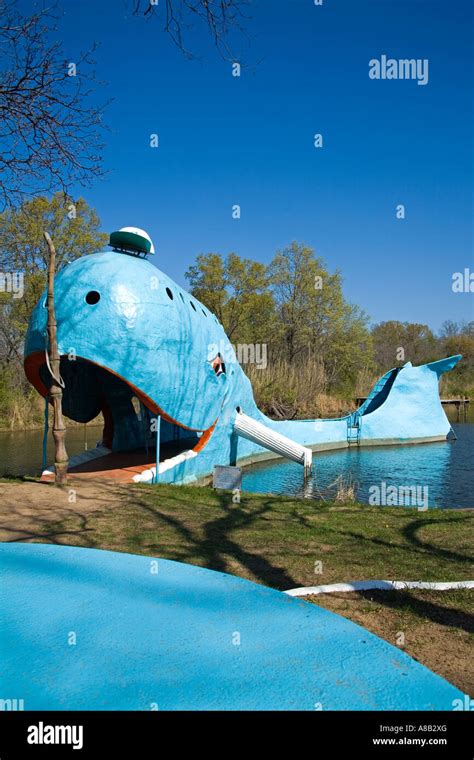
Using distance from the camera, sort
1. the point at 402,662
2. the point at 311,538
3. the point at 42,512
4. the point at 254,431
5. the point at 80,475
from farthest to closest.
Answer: the point at 254,431, the point at 80,475, the point at 42,512, the point at 311,538, the point at 402,662

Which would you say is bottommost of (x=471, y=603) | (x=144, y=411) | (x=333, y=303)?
(x=471, y=603)

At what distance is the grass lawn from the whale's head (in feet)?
8.65

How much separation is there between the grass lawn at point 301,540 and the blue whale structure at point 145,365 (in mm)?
2709

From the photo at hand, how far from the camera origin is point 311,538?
6.62m

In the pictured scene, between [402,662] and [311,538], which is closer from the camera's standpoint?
[402,662]

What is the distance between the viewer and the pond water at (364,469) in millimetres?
14352

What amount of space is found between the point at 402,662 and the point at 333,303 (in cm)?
4161

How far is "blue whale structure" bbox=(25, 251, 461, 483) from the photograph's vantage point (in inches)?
428

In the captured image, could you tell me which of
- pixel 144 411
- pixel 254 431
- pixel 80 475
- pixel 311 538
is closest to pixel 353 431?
pixel 254 431

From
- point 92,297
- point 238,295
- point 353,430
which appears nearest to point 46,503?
point 92,297

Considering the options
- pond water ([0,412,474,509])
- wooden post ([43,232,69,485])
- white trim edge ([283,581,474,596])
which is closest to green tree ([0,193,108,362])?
pond water ([0,412,474,509])

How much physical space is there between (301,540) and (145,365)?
594cm

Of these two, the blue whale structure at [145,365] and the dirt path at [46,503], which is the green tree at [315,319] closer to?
the blue whale structure at [145,365]
